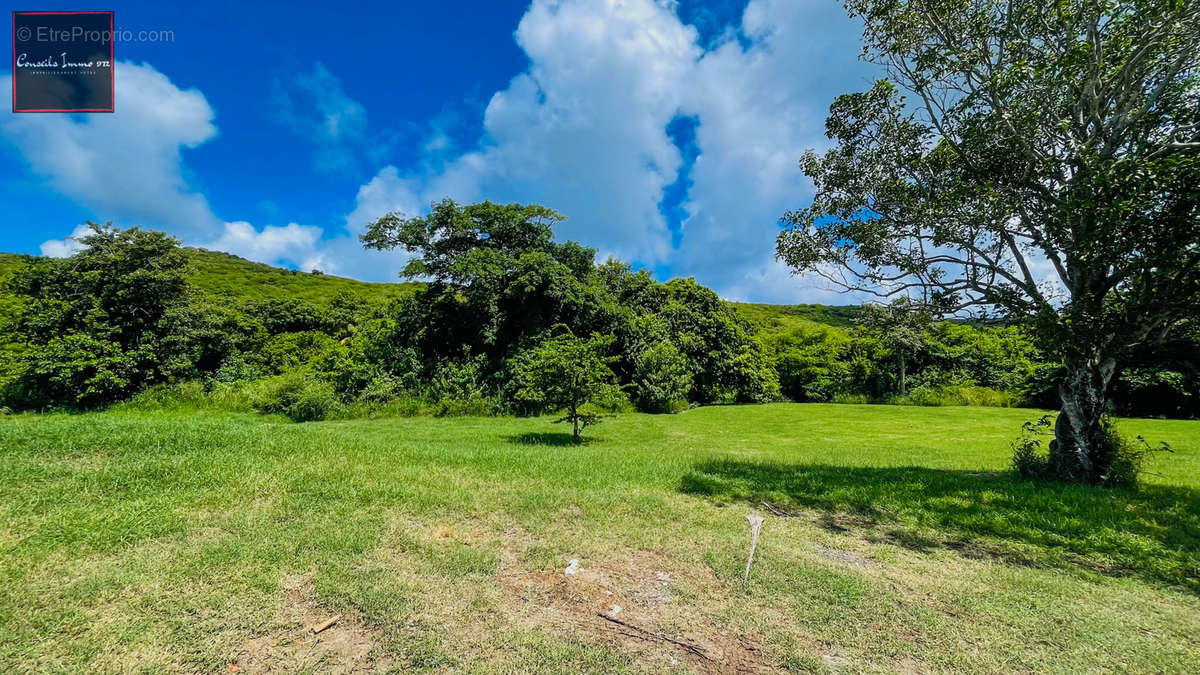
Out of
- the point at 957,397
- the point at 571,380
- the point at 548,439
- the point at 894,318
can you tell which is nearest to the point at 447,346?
the point at 548,439

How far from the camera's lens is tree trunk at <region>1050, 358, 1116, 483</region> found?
8109 millimetres

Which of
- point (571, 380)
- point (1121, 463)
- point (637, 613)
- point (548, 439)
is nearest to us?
point (637, 613)

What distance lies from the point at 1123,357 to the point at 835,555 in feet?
25.7

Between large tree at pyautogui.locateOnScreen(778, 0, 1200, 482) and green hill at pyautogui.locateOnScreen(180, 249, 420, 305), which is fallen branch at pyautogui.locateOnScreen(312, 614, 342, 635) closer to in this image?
large tree at pyautogui.locateOnScreen(778, 0, 1200, 482)

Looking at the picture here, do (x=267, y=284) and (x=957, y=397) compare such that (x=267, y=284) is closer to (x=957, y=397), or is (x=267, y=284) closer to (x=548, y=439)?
(x=548, y=439)

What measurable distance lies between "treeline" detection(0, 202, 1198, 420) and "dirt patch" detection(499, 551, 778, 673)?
470 inches

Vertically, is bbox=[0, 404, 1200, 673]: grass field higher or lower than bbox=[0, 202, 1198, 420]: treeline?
lower

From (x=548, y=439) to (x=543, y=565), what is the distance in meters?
10.7

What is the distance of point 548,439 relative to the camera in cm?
1488

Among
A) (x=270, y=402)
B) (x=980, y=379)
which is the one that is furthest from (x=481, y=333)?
(x=980, y=379)

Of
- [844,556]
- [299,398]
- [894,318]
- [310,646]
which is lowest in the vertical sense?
[844,556]

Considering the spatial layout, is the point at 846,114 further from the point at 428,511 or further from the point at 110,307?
the point at 110,307

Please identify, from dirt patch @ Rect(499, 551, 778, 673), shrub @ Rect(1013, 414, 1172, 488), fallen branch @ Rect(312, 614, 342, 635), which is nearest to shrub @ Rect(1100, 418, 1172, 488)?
shrub @ Rect(1013, 414, 1172, 488)

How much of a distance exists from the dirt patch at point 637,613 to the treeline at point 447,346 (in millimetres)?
11949
